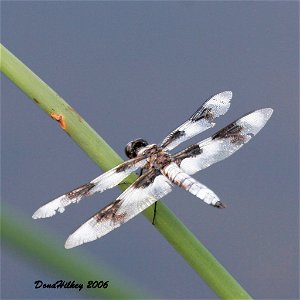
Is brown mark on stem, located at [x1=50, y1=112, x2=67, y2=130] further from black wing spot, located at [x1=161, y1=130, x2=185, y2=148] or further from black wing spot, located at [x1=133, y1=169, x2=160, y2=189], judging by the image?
black wing spot, located at [x1=161, y1=130, x2=185, y2=148]

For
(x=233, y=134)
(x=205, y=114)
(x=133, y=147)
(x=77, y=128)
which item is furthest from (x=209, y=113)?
(x=77, y=128)

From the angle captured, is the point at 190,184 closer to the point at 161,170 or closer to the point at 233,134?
the point at 161,170

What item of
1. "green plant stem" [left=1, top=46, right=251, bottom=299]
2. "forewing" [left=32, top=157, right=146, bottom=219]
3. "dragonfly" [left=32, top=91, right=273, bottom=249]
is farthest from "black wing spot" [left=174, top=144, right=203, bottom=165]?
"green plant stem" [left=1, top=46, right=251, bottom=299]

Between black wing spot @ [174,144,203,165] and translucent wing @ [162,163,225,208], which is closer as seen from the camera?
translucent wing @ [162,163,225,208]

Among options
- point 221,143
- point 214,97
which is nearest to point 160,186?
point 221,143

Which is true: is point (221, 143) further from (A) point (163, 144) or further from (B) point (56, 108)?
(B) point (56, 108)

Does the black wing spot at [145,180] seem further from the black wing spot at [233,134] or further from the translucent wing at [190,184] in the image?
the black wing spot at [233,134]
